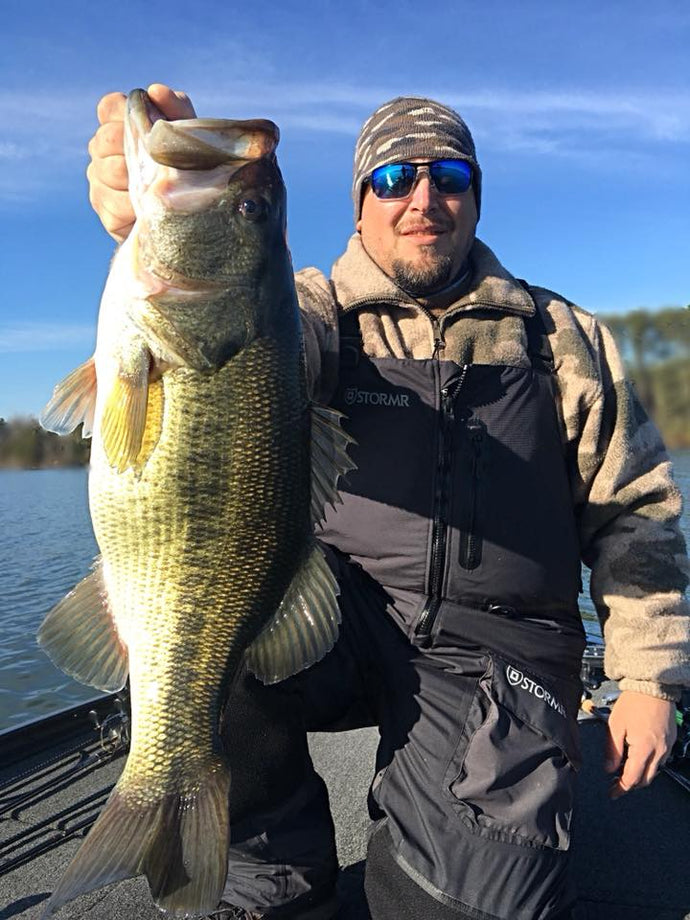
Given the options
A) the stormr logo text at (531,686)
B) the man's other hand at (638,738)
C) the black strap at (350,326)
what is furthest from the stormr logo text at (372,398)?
the man's other hand at (638,738)

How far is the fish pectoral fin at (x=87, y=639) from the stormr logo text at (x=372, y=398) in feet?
4.06

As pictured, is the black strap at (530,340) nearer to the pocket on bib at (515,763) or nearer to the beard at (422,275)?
the beard at (422,275)

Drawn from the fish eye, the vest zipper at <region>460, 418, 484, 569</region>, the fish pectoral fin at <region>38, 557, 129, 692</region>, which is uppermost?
the fish eye

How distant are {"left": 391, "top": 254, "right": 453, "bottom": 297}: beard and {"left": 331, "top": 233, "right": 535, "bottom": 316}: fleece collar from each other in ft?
0.15

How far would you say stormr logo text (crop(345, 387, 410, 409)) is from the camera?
3102 millimetres

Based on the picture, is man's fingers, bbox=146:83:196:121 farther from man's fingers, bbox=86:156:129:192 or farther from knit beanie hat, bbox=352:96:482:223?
knit beanie hat, bbox=352:96:482:223

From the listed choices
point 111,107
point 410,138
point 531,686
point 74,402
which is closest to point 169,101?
point 111,107

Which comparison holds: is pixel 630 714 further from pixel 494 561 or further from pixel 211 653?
pixel 211 653

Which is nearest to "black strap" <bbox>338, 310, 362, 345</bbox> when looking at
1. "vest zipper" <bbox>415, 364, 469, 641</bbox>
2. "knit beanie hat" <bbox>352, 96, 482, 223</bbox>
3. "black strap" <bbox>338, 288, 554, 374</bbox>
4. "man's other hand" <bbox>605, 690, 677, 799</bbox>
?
"black strap" <bbox>338, 288, 554, 374</bbox>

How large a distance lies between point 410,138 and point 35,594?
44.0 ft

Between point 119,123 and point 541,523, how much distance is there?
2.17m

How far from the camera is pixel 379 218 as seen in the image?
137 inches

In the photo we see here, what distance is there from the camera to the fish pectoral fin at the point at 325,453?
7.84ft

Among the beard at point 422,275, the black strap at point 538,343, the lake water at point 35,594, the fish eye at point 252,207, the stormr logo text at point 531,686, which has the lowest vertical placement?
the lake water at point 35,594
